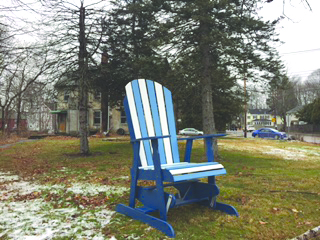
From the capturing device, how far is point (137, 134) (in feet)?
10.7

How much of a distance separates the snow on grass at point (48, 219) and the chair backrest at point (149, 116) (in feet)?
2.83

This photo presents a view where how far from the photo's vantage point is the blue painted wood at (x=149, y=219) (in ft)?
8.29

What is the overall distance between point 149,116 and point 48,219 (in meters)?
1.69

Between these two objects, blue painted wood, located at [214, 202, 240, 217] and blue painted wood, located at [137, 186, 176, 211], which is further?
blue painted wood, located at [214, 202, 240, 217]

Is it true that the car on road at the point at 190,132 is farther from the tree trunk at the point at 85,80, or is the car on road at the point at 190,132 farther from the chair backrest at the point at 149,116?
the chair backrest at the point at 149,116

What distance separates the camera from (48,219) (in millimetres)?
3062

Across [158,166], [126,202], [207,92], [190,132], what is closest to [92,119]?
[190,132]

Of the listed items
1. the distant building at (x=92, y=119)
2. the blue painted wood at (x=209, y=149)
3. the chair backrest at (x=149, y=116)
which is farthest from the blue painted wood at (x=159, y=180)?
the distant building at (x=92, y=119)

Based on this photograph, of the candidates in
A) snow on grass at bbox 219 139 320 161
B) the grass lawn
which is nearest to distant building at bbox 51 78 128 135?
snow on grass at bbox 219 139 320 161

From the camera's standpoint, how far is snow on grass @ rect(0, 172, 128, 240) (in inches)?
104

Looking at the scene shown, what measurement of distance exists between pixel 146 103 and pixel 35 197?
2247 millimetres

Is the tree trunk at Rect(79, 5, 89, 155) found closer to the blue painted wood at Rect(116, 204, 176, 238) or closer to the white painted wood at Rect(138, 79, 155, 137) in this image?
the white painted wood at Rect(138, 79, 155, 137)

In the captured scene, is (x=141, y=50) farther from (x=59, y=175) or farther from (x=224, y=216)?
(x=224, y=216)

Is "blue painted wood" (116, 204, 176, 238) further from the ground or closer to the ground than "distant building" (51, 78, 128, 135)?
closer to the ground
